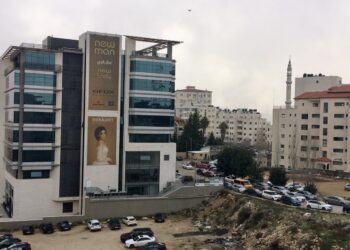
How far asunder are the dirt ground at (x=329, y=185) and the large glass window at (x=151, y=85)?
86.4 feet

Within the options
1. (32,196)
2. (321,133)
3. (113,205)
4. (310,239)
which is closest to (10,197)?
(32,196)

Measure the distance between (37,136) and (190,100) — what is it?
134 m

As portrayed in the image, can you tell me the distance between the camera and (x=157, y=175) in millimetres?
56406

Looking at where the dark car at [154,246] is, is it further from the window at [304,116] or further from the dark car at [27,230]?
the window at [304,116]

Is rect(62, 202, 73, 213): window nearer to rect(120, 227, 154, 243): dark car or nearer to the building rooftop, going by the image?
rect(120, 227, 154, 243): dark car

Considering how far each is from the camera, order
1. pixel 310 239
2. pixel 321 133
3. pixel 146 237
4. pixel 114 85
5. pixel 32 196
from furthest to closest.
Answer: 1. pixel 321 133
2. pixel 114 85
3. pixel 32 196
4. pixel 146 237
5. pixel 310 239

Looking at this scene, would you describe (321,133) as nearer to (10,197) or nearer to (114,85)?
(114,85)

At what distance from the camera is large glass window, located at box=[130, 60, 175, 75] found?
179 ft

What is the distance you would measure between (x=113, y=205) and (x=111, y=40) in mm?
19742

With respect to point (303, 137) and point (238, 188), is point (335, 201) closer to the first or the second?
point (238, 188)

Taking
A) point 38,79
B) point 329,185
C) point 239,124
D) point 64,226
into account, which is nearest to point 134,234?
point 64,226

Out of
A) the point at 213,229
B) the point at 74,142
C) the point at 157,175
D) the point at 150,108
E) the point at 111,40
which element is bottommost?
the point at 213,229

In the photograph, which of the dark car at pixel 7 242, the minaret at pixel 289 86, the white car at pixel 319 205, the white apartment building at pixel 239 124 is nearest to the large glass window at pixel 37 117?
the dark car at pixel 7 242

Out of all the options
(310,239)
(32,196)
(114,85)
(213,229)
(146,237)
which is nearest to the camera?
(310,239)
